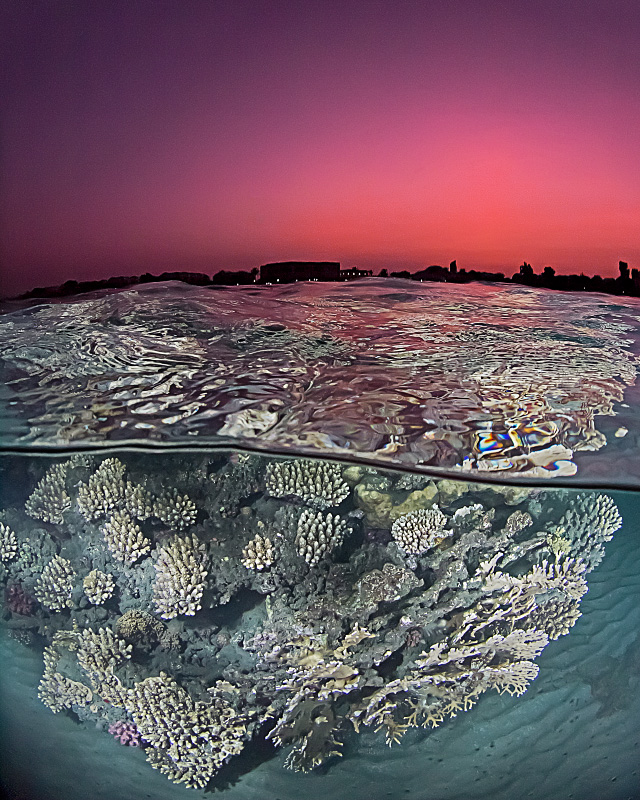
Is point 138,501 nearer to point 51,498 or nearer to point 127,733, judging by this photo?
point 51,498

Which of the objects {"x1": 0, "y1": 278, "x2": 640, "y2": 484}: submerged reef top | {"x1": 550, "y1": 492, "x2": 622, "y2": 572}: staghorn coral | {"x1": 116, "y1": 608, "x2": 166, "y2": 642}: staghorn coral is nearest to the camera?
{"x1": 0, "y1": 278, "x2": 640, "y2": 484}: submerged reef top

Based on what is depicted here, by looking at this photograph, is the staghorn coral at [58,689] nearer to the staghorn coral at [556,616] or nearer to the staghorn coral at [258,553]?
the staghorn coral at [258,553]

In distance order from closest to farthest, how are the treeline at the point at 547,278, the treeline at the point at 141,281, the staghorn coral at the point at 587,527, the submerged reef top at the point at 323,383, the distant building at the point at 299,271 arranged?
the submerged reef top at the point at 323,383, the staghorn coral at the point at 587,527, the treeline at the point at 141,281, the distant building at the point at 299,271, the treeline at the point at 547,278

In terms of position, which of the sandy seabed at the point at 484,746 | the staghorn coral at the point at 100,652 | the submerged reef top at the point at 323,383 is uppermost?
the submerged reef top at the point at 323,383

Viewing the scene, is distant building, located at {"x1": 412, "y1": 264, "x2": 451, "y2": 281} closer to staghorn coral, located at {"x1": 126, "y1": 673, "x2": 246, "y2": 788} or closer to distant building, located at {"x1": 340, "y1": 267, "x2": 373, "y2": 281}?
distant building, located at {"x1": 340, "y1": 267, "x2": 373, "y2": 281}

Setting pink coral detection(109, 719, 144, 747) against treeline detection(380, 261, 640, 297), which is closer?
pink coral detection(109, 719, 144, 747)

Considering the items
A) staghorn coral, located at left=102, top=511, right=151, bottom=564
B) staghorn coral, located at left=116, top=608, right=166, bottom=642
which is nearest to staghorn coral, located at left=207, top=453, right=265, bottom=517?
staghorn coral, located at left=102, top=511, right=151, bottom=564

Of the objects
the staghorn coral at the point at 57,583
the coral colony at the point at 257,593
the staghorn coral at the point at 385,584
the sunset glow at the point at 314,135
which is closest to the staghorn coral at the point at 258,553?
the coral colony at the point at 257,593
